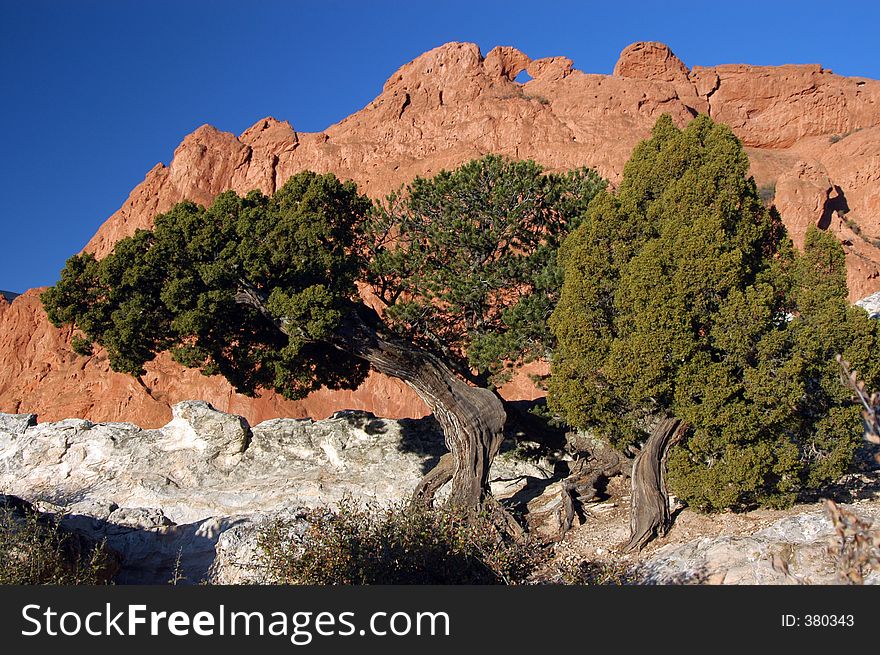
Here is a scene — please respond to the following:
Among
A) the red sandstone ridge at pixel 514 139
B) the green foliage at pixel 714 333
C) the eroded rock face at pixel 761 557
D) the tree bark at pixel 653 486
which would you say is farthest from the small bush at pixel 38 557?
the red sandstone ridge at pixel 514 139

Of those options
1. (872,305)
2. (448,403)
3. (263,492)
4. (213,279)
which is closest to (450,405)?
(448,403)

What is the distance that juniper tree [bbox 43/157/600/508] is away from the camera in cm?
1470

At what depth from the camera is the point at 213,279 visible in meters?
14.4

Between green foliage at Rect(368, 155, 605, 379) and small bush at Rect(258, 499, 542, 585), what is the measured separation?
6375mm

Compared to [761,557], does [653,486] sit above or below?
above

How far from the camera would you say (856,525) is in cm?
446

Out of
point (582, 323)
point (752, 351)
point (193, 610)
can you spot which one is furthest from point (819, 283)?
point (193, 610)

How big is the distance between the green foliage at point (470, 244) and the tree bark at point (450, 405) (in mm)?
1013

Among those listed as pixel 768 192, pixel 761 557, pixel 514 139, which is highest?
pixel 514 139

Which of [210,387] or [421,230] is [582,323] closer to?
[421,230]

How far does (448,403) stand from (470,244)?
12.1 ft

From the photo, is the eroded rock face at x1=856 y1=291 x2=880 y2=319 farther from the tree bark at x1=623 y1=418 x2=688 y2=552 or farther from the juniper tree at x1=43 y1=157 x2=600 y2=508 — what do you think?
the tree bark at x1=623 y1=418 x2=688 y2=552

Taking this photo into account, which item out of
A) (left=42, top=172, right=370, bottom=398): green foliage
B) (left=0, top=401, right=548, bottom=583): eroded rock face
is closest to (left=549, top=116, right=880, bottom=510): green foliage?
(left=42, top=172, right=370, bottom=398): green foliage

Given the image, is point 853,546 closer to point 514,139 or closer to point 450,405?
point 450,405
